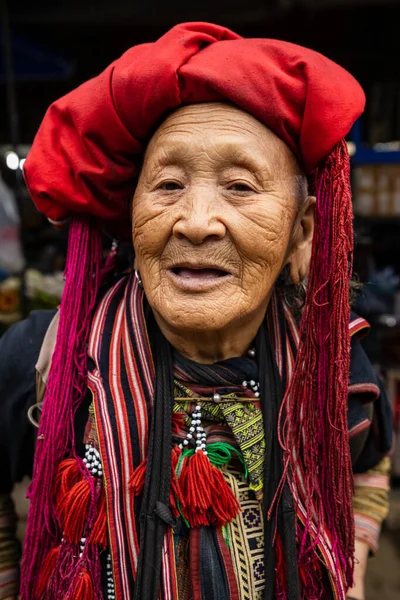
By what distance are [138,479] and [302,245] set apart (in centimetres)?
69

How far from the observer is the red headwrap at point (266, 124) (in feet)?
3.97

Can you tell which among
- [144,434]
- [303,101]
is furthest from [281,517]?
[303,101]

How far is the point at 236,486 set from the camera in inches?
52.3

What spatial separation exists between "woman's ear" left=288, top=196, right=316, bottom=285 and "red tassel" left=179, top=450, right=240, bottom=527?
51cm

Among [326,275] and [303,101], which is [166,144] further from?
[326,275]

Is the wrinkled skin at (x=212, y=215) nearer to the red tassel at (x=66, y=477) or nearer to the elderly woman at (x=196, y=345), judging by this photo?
the elderly woman at (x=196, y=345)

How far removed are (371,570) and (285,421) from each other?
1.97 m

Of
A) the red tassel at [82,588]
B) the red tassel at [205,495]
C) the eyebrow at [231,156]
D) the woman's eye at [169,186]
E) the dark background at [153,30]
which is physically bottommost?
the red tassel at [82,588]

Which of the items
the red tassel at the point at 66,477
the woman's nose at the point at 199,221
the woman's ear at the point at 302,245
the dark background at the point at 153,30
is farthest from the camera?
the dark background at the point at 153,30

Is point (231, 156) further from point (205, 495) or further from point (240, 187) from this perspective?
point (205, 495)

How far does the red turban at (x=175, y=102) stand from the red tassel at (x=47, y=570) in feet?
2.71

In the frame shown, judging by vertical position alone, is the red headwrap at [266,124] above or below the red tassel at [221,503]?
above

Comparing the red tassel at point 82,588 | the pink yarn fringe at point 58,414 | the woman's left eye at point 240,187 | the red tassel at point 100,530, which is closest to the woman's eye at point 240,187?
the woman's left eye at point 240,187

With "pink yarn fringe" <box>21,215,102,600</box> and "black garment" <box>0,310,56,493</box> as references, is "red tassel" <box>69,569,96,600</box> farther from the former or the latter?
"black garment" <box>0,310,56,493</box>
